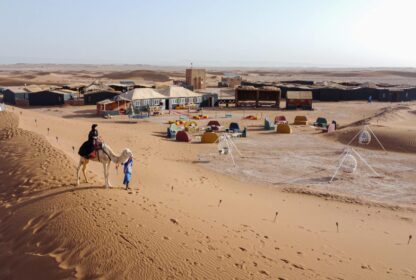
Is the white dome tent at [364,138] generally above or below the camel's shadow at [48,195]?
below

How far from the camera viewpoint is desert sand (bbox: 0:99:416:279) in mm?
8805

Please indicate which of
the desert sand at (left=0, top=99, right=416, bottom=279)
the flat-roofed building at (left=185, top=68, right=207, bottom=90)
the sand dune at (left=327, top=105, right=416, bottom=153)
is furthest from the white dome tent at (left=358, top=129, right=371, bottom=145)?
the flat-roofed building at (left=185, top=68, right=207, bottom=90)

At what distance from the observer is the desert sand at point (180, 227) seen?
8.80 meters

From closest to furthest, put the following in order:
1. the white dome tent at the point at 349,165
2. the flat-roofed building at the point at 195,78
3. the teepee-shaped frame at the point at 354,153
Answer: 1. the teepee-shaped frame at the point at 354,153
2. the white dome tent at the point at 349,165
3. the flat-roofed building at the point at 195,78

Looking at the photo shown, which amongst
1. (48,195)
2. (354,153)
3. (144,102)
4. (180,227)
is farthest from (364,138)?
(144,102)

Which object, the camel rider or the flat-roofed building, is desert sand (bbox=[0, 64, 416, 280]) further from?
the flat-roofed building

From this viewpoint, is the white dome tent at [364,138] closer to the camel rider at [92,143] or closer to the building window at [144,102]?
the camel rider at [92,143]

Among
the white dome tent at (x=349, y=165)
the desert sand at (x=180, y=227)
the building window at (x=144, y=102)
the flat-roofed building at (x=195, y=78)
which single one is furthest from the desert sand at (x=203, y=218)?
the flat-roofed building at (x=195, y=78)

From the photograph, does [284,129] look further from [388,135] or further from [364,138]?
[388,135]

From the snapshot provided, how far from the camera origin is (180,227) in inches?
408

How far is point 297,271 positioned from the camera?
898 centimetres

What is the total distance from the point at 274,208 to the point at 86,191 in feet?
20.7

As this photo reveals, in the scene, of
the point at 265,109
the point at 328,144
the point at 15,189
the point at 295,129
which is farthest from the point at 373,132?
the point at 15,189

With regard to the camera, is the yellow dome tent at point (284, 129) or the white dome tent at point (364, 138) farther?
the yellow dome tent at point (284, 129)
